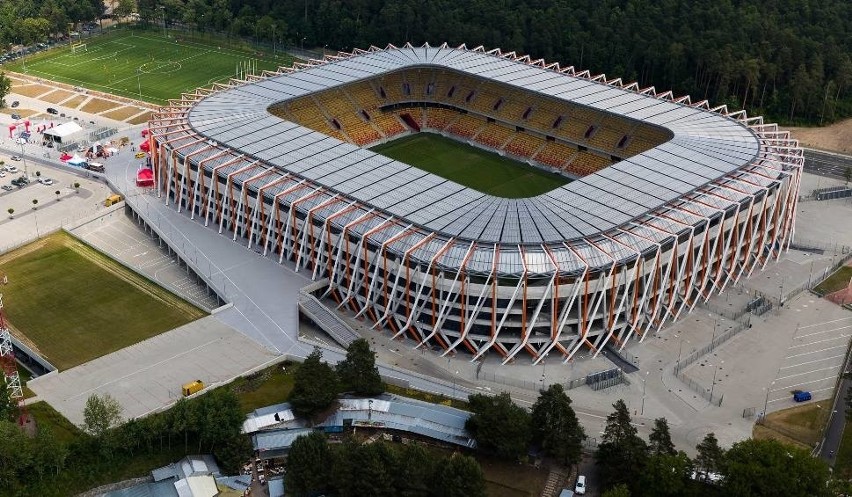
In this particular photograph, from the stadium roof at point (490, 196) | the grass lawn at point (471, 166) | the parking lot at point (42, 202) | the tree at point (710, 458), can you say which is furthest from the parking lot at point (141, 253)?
the tree at point (710, 458)

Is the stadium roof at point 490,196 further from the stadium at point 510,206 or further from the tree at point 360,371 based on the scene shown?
the tree at point 360,371

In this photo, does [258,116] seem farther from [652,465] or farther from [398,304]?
[652,465]

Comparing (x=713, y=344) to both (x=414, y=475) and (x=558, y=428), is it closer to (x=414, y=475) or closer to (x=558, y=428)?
(x=558, y=428)

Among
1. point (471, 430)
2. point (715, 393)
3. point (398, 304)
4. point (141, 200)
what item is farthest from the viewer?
point (141, 200)

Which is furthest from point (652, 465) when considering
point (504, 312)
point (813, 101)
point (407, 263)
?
point (813, 101)

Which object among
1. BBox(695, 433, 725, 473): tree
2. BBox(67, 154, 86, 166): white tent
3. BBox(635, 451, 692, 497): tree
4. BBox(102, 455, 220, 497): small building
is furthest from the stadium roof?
BBox(102, 455, 220, 497): small building

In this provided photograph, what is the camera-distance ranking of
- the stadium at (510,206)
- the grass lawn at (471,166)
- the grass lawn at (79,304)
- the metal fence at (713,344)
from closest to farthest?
1. the stadium at (510,206)
2. the metal fence at (713,344)
3. the grass lawn at (79,304)
4. the grass lawn at (471,166)
